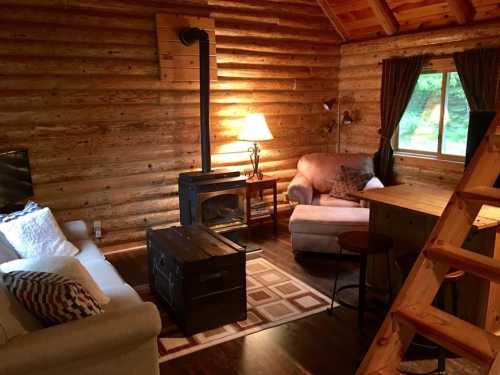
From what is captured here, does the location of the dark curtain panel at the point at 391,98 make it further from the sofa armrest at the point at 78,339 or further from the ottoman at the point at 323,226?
the sofa armrest at the point at 78,339

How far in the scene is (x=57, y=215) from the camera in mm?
4410

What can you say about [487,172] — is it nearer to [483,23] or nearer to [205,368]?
[205,368]

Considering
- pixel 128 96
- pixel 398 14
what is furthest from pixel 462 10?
pixel 128 96

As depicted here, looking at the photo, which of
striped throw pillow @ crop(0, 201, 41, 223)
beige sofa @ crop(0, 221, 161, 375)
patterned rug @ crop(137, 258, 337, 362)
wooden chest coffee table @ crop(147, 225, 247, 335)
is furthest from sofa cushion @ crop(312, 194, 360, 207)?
beige sofa @ crop(0, 221, 161, 375)

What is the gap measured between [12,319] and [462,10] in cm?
465

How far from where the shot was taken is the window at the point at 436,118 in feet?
15.8

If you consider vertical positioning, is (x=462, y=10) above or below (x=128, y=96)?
above

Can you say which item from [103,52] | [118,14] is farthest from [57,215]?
[118,14]

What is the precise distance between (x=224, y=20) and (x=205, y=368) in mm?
3794

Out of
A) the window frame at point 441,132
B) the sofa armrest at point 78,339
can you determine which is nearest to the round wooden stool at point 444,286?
the sofa armrest at point 78,339

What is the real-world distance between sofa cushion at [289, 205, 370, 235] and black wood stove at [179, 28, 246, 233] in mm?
729

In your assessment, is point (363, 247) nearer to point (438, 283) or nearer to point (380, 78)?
point (438, 283)

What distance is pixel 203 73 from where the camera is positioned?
4.61 m

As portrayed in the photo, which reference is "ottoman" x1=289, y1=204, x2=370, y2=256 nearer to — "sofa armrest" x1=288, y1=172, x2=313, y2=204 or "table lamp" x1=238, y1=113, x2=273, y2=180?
"sofa armrest" x1=288, y1=172, x2=313, y2=204
